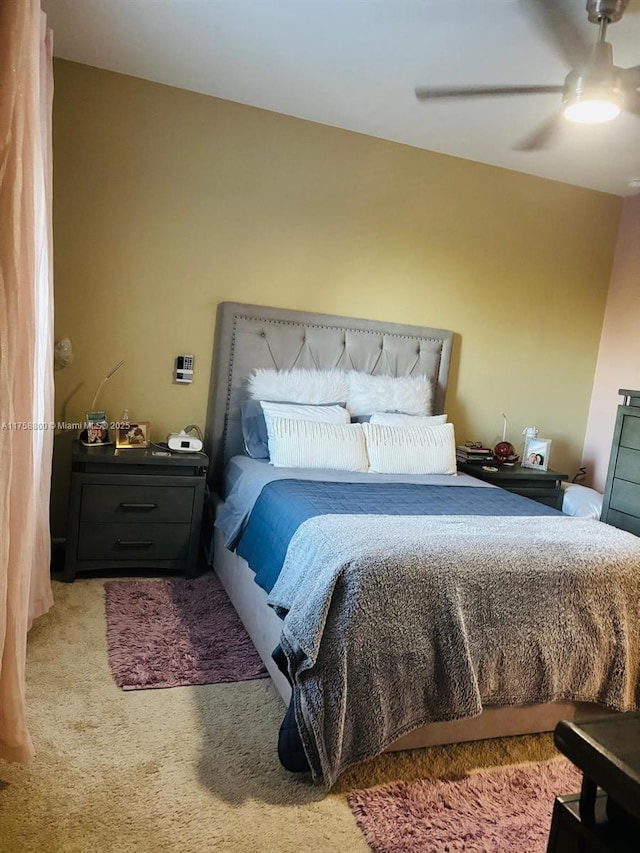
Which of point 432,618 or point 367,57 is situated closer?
point 432,618

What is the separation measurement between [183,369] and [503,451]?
2060 mm

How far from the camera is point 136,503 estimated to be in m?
2.99

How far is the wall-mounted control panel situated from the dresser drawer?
0.67m

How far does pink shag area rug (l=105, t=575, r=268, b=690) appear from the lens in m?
2.25

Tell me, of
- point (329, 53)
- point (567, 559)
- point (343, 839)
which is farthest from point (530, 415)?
point (343, 839)

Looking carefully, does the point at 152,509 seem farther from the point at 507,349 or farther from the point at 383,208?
the point at 507,349

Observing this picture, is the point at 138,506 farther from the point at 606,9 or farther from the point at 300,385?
the point at 606,9

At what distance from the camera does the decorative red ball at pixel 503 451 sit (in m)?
3.91

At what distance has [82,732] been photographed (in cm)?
187

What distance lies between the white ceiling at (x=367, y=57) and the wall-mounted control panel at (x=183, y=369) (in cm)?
141

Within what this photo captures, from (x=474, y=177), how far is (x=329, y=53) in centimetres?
153

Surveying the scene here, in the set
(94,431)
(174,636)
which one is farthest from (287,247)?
(174,636)

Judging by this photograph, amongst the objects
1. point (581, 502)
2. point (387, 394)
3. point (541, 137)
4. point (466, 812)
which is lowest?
point (466, 812)

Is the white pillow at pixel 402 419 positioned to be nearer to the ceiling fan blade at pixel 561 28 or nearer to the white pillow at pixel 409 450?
the white pillow at pixel 409 450
